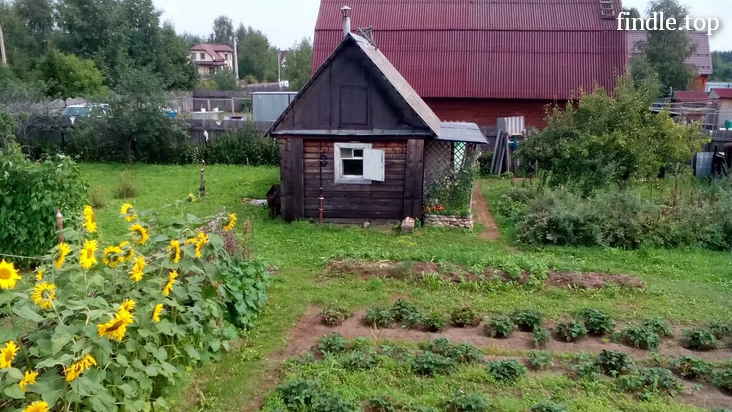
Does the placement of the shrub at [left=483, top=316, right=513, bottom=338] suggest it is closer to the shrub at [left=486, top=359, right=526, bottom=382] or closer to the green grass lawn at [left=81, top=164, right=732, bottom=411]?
the green grass lawn at [left=81, top=164, right=732, bottom=411]

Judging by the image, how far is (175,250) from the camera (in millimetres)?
4797

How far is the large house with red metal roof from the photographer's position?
2319 cm

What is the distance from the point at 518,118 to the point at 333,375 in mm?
18233

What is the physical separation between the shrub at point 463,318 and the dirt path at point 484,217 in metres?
4.56

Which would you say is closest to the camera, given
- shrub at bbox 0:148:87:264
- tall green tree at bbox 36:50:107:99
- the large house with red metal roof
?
shrub at bbox 0:148:87:264

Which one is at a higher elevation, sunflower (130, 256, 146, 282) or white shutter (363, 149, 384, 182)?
white shutter (363, 149, 384, 182)

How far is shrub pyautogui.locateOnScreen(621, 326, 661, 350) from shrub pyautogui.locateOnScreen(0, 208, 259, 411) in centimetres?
482

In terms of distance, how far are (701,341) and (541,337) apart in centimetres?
187

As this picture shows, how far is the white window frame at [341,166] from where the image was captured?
12234 mm

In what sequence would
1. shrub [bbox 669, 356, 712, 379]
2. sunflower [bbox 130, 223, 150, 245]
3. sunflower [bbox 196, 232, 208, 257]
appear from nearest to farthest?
sunflower [bbox 130, 223, 150, 245] → sunflower [bbox 196, 232, 208, 257] → shrub [bbox 669, 356, 712, 379]

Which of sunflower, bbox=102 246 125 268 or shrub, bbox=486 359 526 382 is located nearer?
sunflower, bbox=102 246 125 268

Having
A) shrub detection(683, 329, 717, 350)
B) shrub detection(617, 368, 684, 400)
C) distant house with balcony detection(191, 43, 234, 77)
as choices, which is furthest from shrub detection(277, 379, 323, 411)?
distant house with balcony detection(191, 43, 234, 77)

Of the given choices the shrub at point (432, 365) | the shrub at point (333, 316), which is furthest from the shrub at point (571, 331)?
the shrub at point (333, 316)

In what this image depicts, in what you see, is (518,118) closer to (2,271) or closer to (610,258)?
(610,258)
